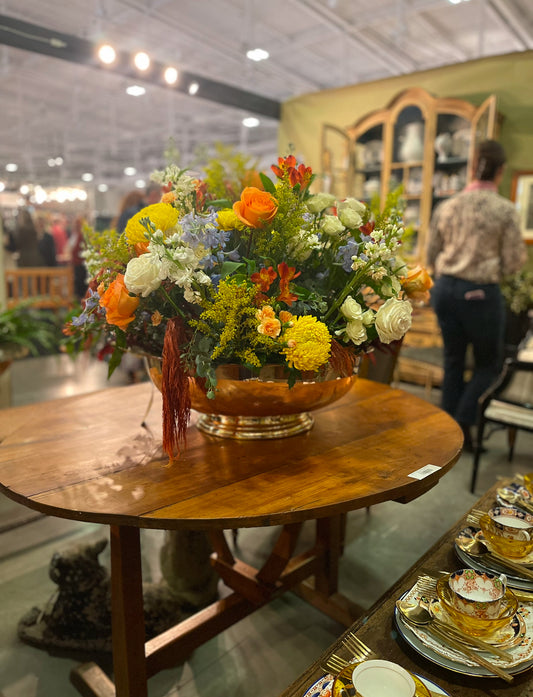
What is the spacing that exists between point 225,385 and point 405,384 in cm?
360

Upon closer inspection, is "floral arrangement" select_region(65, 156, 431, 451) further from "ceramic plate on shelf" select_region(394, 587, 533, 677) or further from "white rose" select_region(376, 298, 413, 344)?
"ceramic plate on shelf" select_region(394, 587, 533, 677)

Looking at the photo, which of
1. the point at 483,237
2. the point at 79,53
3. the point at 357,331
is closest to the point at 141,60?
the point at 79,53

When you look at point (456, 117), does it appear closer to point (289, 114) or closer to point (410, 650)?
point (289, 114)

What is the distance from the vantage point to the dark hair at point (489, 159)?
276cm

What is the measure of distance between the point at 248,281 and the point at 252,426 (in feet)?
1.23

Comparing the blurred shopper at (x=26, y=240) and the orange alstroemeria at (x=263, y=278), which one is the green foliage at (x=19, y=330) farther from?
the blurred shopper at (x=26, y=240)

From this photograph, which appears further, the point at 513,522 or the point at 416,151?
the point at 416,151

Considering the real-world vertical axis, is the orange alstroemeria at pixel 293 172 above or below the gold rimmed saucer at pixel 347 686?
above

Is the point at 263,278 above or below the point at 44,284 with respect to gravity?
above

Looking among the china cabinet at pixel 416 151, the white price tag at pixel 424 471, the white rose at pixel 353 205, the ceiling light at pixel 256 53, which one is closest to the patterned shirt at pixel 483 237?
the china cabinet at pixel 416 151

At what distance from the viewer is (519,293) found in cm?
382

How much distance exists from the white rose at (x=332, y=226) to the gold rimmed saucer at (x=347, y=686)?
0.86 meters

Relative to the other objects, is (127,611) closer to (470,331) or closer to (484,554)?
(484,554)

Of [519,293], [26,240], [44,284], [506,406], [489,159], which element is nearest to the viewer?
[506,406]
